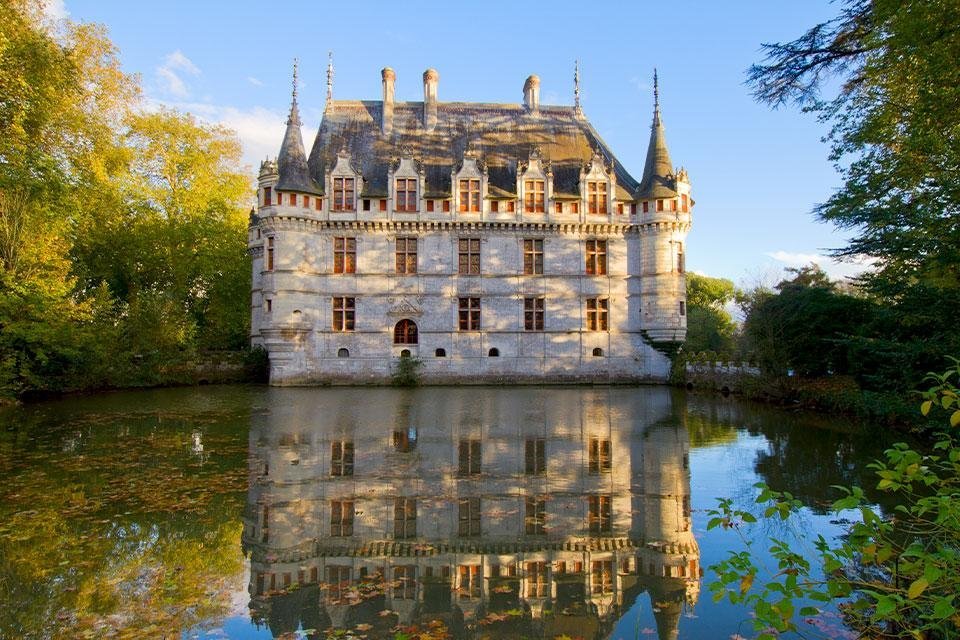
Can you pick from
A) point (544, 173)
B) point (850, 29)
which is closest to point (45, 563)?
point (850, 29)

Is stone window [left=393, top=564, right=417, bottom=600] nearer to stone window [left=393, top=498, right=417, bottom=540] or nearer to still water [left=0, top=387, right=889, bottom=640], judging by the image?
still water [left=0, top=387, right=889, bottom=640]

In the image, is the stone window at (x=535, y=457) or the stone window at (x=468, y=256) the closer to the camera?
the stone window at (x=535, y=457)

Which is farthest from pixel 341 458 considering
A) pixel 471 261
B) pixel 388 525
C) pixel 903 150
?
pixel 471 261

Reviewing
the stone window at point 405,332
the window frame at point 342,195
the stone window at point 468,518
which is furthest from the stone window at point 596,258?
the stone window at point 468,518

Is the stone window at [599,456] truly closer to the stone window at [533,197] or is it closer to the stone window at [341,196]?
the stone window at [533,197]

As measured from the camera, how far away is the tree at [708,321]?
122 ft

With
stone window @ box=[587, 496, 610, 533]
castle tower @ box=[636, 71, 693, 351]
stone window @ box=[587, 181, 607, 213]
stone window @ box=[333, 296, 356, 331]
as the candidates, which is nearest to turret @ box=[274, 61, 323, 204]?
stone window @ box=[333, 296, 356, 331]

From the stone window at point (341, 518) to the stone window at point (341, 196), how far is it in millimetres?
21985

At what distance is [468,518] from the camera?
679cm

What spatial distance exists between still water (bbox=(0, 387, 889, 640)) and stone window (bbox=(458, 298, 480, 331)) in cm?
1487

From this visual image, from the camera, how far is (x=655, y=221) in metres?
27.9

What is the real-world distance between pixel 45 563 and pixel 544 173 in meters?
26.0

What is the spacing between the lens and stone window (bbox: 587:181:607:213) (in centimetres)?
2872

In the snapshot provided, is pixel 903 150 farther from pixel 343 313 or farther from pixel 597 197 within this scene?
pixel 343 313
